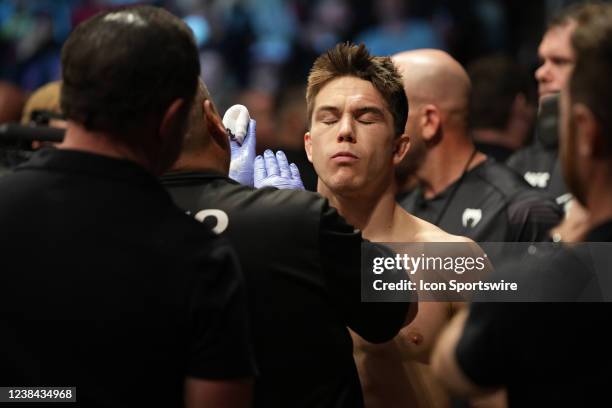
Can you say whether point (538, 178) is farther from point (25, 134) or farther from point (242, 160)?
point (25, 134)

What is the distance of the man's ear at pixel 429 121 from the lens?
4.35m

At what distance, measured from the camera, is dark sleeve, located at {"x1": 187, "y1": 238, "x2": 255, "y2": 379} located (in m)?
1.75

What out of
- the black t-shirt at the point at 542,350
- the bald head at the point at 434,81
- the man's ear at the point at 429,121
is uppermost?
the bald head at the point at 434,81

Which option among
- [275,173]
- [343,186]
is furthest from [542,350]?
[343,186]

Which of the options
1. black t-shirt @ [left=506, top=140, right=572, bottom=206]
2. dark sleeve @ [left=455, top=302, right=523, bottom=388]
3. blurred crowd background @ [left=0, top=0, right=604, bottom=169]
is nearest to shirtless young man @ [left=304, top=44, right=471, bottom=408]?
dark sleeve @ [left=455, top=302, right=523, bottom=388]

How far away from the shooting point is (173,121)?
1.85m

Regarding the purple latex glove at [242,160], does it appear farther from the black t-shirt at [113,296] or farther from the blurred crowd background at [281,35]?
the blurred crowd background at [281,35]

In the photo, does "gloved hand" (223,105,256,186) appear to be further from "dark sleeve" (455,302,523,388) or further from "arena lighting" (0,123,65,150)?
"dark sleeve" (455,302,523,388)

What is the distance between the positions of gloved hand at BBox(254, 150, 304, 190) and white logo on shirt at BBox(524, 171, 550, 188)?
214cm

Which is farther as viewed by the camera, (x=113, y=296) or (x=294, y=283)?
(x=294, y=283)

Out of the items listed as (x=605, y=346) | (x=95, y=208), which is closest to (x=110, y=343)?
(x=95, y=208)

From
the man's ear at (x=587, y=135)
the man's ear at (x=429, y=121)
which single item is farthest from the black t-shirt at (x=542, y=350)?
the man's ear at (x=429, y=121)

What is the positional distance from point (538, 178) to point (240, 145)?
2323 millimetres

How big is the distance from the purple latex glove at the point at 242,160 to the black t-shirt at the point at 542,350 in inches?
48.4
